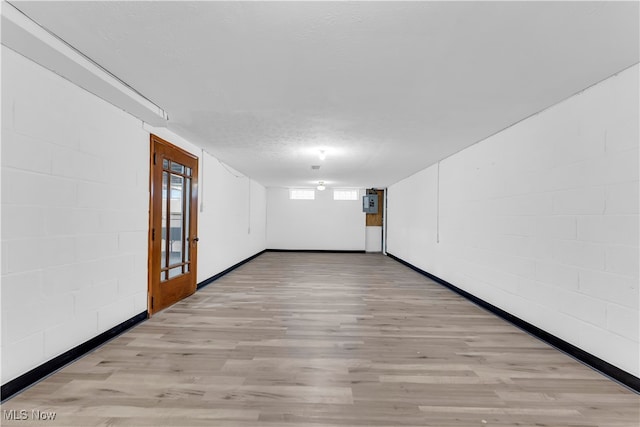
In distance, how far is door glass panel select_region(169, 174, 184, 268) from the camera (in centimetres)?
402

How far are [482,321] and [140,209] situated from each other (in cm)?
419

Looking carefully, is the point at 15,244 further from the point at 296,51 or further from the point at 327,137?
the point at 327,137

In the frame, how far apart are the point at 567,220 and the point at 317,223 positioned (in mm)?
8055

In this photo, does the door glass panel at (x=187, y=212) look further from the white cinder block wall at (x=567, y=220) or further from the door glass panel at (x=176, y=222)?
the white cinder block wall at (x=567, y=220)

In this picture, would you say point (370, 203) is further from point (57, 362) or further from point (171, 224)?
point (57, 362)

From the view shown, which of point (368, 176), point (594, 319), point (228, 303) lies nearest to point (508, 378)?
point (594, 319)

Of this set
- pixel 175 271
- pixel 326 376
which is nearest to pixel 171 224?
pixel 175 271

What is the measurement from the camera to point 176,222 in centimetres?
418

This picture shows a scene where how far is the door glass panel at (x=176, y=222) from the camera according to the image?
402 centimetres

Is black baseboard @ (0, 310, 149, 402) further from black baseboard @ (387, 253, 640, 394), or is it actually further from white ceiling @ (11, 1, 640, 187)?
black baseboard @ (387, 253, 640, 394)

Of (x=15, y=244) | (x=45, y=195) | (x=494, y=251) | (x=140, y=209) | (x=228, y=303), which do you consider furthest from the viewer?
(x=228, y=303)

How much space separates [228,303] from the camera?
13.5 feet

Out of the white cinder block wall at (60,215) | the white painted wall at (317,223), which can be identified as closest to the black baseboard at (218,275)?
the white cinder block wall at (60,215)

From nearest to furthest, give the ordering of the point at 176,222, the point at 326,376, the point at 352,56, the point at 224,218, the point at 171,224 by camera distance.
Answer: the point at 352,56 < the point at 326,376 < the point at 171,224 < the point at 176,222 < the point at 224,218
